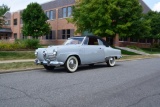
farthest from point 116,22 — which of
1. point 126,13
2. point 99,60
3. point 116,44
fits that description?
point 99,60

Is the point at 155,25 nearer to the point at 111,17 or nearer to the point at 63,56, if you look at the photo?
the point at 111,17

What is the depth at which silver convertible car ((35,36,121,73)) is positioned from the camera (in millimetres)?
9305

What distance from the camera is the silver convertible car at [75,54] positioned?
9305 mm

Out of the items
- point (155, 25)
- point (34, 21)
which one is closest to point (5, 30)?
point (34, 21)

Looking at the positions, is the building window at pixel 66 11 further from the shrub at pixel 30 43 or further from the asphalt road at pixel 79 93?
the asphalt road at pixel 79 93

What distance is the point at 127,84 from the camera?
7.26 meters

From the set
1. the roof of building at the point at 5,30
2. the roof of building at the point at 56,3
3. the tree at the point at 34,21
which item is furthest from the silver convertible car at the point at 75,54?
the roof of building at the point at 5,30

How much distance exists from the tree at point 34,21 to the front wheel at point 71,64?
27927 millimetres

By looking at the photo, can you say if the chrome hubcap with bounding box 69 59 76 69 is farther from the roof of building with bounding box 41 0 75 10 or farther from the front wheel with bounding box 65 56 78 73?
the roof of building with bounding box 41 0 75 10

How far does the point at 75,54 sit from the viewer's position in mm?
9742

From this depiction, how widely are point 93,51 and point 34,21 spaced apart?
27.8m

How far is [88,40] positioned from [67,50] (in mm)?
1759

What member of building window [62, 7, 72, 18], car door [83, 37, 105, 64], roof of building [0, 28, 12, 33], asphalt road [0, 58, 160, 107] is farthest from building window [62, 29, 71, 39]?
asphalt road [0, 58, 160, 107]

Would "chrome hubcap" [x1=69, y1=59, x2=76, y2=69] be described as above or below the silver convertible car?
below
